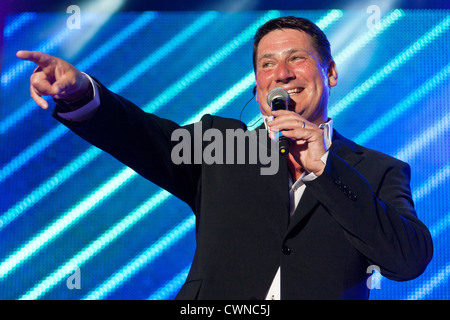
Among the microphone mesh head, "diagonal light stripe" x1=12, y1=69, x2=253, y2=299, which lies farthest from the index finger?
"diagonal light stripe" x1=12, y1=69, x2=253, y2=299

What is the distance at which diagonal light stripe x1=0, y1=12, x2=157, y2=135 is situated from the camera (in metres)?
2.86

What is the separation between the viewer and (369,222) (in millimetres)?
1139

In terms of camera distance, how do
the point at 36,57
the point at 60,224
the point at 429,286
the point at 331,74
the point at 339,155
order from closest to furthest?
the point at 36,57 → the point at 339,155 → the point at 331,74 → the point at 429,286 → the point at 60,224

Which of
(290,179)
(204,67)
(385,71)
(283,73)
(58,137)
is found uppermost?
(204,67)

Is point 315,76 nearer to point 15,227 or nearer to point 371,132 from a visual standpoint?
point 371,132

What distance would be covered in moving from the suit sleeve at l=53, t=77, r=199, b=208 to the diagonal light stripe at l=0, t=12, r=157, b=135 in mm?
1653

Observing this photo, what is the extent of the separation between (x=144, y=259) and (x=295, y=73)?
4.84 ft

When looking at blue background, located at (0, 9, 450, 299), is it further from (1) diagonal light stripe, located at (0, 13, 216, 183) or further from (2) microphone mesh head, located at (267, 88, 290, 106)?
(2) microphone mesh head, located at (267, 88, 290, 106)

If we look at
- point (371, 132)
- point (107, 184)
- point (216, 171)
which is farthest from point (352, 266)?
point (107, 184)

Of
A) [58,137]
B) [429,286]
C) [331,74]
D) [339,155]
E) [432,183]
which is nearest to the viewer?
[339,155]

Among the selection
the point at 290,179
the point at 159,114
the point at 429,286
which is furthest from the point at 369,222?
the point at 159,114

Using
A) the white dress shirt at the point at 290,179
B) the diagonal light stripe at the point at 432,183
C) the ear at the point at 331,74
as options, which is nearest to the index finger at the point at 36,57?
the white dress shirt at the point at 290,179

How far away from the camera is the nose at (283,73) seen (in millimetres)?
1549

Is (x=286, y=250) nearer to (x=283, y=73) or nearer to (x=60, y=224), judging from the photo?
(x=283, y=73)
